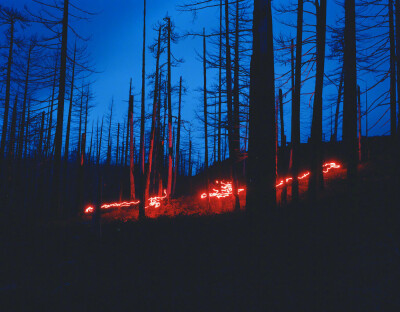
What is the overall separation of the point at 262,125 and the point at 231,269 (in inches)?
106

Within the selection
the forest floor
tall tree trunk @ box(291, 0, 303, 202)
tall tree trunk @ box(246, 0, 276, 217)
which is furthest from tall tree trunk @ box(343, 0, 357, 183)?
tall tree trunk @ box(246, 0, 276, 217)

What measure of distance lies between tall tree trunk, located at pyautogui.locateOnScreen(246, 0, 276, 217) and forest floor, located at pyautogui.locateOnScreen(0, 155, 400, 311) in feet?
1.41

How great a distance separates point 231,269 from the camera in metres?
3.65

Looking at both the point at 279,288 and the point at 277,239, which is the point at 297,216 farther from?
the point at 279,288

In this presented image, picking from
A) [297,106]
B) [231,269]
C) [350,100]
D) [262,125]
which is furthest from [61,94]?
[350,100]

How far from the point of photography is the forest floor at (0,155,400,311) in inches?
117

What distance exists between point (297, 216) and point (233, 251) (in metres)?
2.53

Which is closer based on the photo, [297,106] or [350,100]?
[350,100]

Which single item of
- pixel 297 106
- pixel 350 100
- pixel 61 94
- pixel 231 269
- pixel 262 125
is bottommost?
pixel 231 269

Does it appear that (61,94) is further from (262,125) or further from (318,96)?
(318,96)

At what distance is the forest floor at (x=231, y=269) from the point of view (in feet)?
9.73

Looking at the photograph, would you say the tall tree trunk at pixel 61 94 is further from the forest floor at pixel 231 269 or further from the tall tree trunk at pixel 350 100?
the tall tree trunk at pixel 350 100

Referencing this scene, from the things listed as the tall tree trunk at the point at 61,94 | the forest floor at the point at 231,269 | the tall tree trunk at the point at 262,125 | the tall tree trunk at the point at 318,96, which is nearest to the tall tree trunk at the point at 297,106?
the tall tree trunk at the point at 318,96

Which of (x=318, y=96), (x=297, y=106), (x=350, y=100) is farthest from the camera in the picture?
(x=297, y=106)
